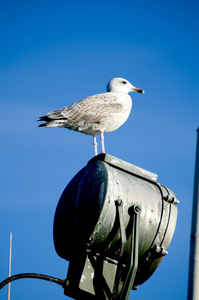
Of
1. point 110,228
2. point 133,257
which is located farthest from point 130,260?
point 110,228

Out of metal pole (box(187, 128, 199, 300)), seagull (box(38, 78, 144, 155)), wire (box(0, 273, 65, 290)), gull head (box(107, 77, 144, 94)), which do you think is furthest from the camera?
gull head (box(107, 77, 144, 94))

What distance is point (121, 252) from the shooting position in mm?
3533

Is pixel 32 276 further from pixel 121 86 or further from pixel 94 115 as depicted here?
pixel 121 86

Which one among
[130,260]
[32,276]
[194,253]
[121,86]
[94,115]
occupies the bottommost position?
[32,276]

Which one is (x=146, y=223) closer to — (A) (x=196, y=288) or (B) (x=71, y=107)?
(A) (x=196, y=288)

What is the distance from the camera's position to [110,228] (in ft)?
12.1

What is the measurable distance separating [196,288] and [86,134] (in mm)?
6357

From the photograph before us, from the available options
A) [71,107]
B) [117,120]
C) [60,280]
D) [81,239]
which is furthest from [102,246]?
[71,107]

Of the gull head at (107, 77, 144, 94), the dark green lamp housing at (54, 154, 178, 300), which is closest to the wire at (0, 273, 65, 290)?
the dark green lamp housing at (54, 154, 178, 300)

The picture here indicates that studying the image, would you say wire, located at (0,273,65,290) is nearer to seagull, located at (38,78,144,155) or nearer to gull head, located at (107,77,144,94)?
seagull, located at (38,78,144,155)

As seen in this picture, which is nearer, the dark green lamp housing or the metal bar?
the metal bar

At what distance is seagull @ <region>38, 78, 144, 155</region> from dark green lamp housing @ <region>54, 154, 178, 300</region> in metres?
5.27

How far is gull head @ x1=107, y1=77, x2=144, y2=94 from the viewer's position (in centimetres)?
1051

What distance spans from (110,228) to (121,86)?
715 cm
